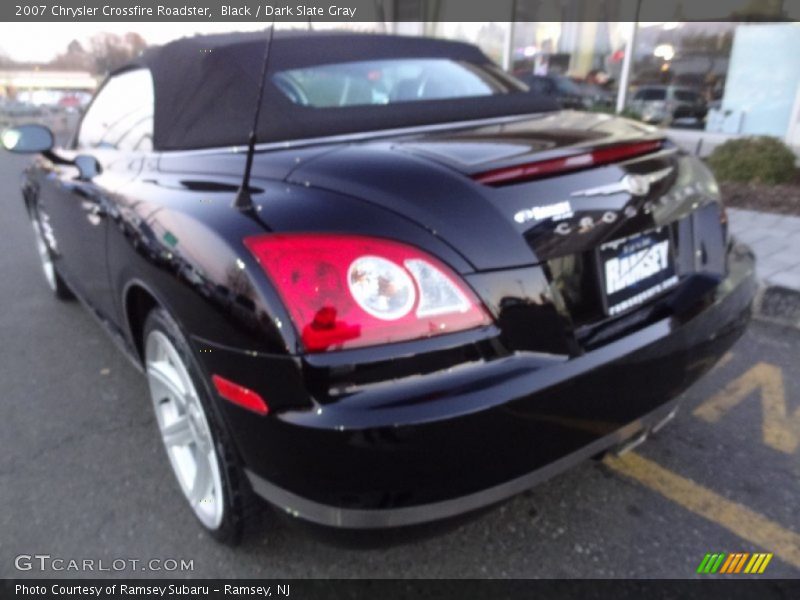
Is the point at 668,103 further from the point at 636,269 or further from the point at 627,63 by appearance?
the point at 636,269

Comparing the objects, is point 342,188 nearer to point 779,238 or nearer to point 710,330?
point 710,330

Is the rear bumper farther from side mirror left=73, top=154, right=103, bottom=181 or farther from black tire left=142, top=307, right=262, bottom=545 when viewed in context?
side mirror left=73, top=154, right=103, bottom=181

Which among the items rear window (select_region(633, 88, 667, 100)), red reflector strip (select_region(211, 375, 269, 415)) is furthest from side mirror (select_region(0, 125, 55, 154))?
rear window (select_region(633, 88, 667, 100))

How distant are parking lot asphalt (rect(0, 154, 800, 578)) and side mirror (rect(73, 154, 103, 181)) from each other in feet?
3.43

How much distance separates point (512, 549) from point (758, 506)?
2.93 ft

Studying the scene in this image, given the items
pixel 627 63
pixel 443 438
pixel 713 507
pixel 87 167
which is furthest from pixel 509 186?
pixel 627 63

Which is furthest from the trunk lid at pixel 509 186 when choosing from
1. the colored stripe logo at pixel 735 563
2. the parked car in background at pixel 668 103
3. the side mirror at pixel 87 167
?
the parked car in background at pixel 668 103

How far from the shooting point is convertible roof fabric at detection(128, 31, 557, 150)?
211 centimetres

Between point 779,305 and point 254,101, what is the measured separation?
10.7 feet

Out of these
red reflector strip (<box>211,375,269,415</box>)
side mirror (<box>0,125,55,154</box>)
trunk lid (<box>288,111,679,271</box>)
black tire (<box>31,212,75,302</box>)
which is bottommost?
black tire (<box>31,212,75,302</box>)

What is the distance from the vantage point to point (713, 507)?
207cm

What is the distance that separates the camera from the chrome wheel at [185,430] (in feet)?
5.93

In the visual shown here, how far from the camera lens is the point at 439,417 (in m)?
1.31

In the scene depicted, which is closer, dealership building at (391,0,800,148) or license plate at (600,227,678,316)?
license plate at (600,227,678,316)
